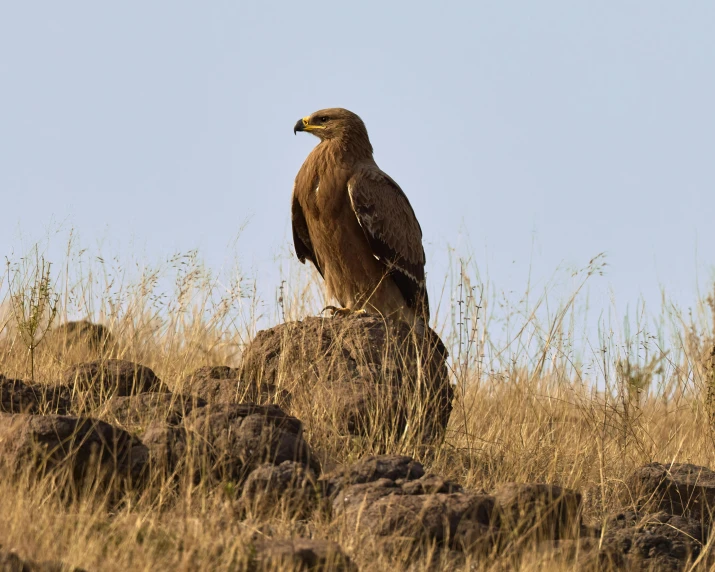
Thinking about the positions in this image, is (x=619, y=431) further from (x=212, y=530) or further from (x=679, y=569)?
(x=212, y=530)

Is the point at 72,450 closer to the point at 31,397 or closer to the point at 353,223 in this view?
the point at 31,397

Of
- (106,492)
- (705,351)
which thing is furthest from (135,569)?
(705,351)

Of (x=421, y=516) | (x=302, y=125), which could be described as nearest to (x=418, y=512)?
(x=421, y=516)

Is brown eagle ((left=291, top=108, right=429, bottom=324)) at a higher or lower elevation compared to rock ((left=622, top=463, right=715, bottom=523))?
higher

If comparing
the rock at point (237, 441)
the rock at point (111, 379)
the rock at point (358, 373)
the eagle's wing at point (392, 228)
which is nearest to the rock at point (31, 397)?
the rock at point (111, 379)

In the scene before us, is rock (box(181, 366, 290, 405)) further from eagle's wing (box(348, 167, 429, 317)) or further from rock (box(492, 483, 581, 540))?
rock (box(492, 483, 581, 540))

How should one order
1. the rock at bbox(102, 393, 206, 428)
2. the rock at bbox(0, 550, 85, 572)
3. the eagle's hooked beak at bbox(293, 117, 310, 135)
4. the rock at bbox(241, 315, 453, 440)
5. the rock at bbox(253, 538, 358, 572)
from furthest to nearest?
the eagle's hooked beak at bbox(293, 117, 310, 135) < the rock at bbox(241, 315, 453, 440) < the rock at bbox(102, 393, 206, 428) < the rock at bbox(253, 538, 358, 572) < the rock at bbox(0, 550, 85, 572)

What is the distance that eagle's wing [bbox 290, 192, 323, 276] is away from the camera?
9008mm

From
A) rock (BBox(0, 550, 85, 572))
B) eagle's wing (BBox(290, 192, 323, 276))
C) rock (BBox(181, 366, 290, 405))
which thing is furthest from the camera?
eagle's wing (BBox(290, 192, 323, 276))

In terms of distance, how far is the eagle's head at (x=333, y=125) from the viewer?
29.6 feet

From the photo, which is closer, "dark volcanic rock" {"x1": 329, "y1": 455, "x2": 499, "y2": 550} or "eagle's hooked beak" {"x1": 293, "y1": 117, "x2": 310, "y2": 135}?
"dark volcanic rock" {"x1": 329, "y1": 455, "x2": 499, "y2": 550}

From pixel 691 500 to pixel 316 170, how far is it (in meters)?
4.07

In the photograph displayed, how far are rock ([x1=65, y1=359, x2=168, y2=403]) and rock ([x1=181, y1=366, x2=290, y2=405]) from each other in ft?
0.70

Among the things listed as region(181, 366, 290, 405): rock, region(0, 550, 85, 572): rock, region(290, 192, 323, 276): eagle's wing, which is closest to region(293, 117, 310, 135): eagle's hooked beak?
region(290, 192, 323, 276): eagle's wing
